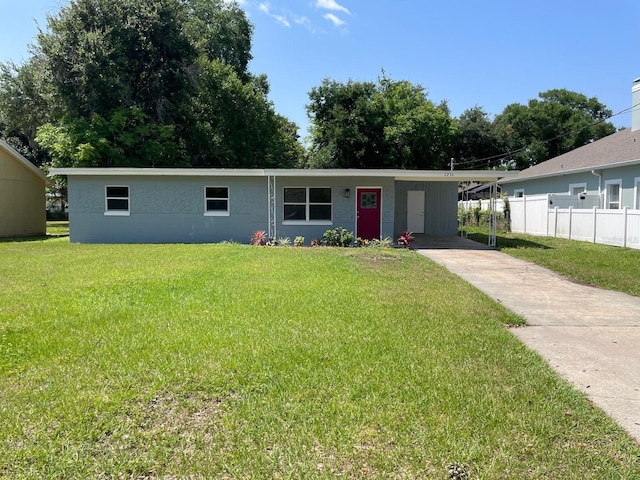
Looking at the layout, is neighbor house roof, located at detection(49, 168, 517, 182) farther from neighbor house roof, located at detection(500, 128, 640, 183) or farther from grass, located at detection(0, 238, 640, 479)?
grass, located at detection(0, 238, 640, 479)

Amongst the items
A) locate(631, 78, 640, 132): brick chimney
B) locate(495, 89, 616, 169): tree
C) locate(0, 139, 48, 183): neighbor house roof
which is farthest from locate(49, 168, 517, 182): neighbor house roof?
locate(495, 89, 616, 169): tree

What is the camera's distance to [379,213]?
15.8 m

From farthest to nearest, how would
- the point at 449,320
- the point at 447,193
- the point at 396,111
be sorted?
the point at 396,111, the point at 447,193, the point at 449,320

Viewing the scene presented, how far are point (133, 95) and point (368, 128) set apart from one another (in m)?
14.6

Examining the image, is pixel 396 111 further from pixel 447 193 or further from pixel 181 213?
pixel 181 213

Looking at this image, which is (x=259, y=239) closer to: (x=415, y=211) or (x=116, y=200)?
(x=116, y=200)

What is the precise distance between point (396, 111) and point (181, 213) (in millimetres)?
19665

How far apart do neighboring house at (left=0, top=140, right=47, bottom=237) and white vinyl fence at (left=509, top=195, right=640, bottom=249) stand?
23673 millimetres

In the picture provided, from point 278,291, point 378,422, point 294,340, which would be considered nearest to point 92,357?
point 294,340

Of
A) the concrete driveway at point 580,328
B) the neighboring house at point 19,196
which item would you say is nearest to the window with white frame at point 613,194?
the concrete driveway at point 580,328

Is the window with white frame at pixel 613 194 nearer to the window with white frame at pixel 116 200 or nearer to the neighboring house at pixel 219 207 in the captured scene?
the neighboring house at pixel 219 207

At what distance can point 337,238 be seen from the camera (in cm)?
1491

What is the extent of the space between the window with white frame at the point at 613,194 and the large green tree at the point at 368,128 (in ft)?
43.9

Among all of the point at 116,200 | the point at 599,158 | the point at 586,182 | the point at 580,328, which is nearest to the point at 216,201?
the point at 116,200
